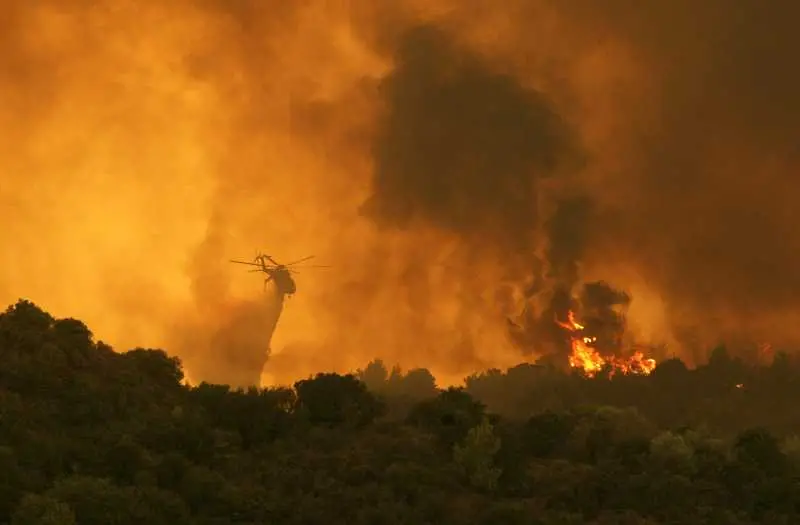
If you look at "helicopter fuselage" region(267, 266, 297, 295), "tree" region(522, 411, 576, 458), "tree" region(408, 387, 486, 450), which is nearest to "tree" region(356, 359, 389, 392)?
"helicopter fuselage" region(267, 266, 297, 295)

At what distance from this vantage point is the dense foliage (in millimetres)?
35750

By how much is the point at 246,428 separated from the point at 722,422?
88074mm

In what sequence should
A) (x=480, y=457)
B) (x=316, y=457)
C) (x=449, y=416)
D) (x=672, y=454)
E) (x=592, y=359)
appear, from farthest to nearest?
1. (x=592, y=359)
2. (x=449, y=416)
3. (x=672, y=454)
4. (x=480, y=457)
5. (x=316, y=457)

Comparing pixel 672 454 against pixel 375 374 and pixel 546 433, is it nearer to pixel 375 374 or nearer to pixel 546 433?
pixel 546 433

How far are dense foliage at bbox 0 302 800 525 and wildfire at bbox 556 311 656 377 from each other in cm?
9791

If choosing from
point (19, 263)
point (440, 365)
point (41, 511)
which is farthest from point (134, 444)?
point (440, 365)

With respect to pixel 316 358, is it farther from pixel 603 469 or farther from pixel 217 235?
pixel 603 469

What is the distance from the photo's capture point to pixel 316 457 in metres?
40.5

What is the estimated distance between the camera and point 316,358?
154 metres

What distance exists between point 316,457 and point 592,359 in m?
113

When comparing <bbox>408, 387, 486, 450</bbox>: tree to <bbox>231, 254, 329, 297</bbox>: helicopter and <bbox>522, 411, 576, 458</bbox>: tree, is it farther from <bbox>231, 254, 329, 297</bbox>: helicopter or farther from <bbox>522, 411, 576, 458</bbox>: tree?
<bbox>231, 254, 329, 297</bbox>: helicopter

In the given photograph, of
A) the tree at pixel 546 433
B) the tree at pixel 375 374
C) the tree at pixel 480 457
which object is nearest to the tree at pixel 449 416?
the tree at pixel 480 457

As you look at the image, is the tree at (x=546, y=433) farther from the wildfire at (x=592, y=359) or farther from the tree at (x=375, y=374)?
the wildfire at (x=592, y=359)

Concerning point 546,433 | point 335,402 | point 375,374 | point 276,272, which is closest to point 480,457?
point 546,433
